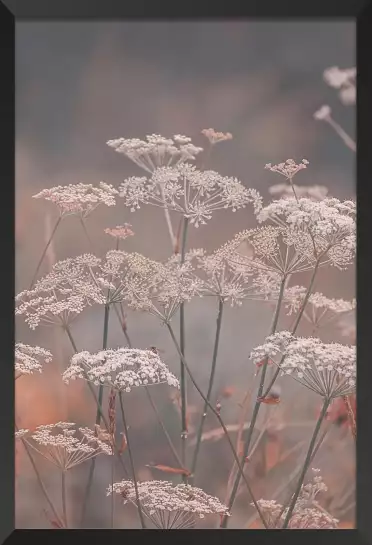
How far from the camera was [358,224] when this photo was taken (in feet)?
3.73

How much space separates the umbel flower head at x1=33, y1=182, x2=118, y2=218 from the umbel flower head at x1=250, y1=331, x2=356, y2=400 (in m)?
0.46

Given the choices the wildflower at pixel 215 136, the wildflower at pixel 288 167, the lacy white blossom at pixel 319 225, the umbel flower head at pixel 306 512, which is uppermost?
the wildflower at pixel 215 136

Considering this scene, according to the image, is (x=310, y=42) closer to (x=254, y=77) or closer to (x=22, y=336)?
(x=254, y=77)

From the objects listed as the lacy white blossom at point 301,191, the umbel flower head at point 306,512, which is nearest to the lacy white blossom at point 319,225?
the lacy white blossom at point 301,191

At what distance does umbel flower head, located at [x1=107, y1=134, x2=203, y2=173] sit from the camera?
45.0 inches

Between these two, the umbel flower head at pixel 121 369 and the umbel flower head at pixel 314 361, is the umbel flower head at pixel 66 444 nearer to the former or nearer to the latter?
the umbel flower head at pixel 121 369

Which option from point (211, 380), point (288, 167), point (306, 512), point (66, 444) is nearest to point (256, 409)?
point (211, 380)

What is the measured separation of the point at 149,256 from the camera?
1.15 meters

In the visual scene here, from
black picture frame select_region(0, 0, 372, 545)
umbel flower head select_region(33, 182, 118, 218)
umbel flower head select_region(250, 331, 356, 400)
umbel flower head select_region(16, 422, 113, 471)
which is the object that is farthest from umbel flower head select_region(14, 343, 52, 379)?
umbel flower head select_region(250, 331, 356, 400)

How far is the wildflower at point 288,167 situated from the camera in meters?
1.14

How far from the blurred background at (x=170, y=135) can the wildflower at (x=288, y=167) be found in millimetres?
12

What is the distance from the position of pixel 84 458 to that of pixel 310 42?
39.9 inches

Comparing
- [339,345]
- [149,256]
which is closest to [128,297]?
[149,256]

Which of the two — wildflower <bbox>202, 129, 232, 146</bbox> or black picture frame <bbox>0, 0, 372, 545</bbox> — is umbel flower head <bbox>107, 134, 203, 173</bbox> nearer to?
wildflower <bbox>202, 129, 232, 146</bbox>
